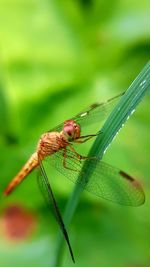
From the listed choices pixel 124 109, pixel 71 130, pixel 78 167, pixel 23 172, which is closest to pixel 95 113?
pixel 71 130

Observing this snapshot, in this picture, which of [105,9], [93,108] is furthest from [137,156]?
[105,9]

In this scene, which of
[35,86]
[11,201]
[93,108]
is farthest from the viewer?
[35,86]

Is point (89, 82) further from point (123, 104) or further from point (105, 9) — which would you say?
point (123, 104)

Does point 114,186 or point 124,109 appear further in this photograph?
point 114,186

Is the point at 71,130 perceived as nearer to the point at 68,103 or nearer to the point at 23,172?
the point at 23,172

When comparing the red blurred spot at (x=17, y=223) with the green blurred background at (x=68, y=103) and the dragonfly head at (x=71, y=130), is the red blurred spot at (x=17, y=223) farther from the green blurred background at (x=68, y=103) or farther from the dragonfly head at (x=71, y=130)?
the dragonfly head at (x=71, y=130)

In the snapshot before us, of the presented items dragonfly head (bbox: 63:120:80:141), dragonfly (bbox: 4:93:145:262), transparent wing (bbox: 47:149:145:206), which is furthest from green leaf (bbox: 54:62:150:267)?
dragonfly head (bbox: 63:120:80:141)
